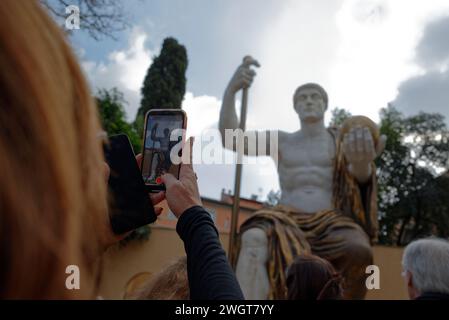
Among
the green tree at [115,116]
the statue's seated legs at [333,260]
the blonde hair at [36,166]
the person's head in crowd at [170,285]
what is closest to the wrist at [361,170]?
the statue's seated legs at [333,260]

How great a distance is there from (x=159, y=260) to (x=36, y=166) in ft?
24.5

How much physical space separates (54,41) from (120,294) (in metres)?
6.84

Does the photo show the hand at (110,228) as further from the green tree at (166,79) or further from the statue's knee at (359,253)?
the green tree at (166,79)

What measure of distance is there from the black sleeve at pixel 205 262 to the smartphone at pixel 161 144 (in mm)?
134

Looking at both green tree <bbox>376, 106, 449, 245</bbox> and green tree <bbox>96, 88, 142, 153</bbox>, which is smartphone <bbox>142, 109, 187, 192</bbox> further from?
green tree <bbox>376, 106, 449, 245</bbox>

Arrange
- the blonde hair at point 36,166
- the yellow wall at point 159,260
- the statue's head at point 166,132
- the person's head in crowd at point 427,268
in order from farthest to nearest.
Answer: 1. the yellow wall at point 159,260
2. the person's head in crowd at point 427,268
3. the statue's head at point 166,132
4. the blonde hair at point 36,166

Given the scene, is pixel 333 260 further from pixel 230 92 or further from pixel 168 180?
pixel 168 180

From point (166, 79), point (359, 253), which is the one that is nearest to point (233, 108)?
point (359, 253)

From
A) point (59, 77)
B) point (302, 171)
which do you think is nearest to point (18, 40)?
point (59, 77)

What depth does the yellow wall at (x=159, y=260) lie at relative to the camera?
7184mm

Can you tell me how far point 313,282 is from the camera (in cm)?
138

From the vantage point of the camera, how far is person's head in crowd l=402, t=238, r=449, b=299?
1.23 meters
